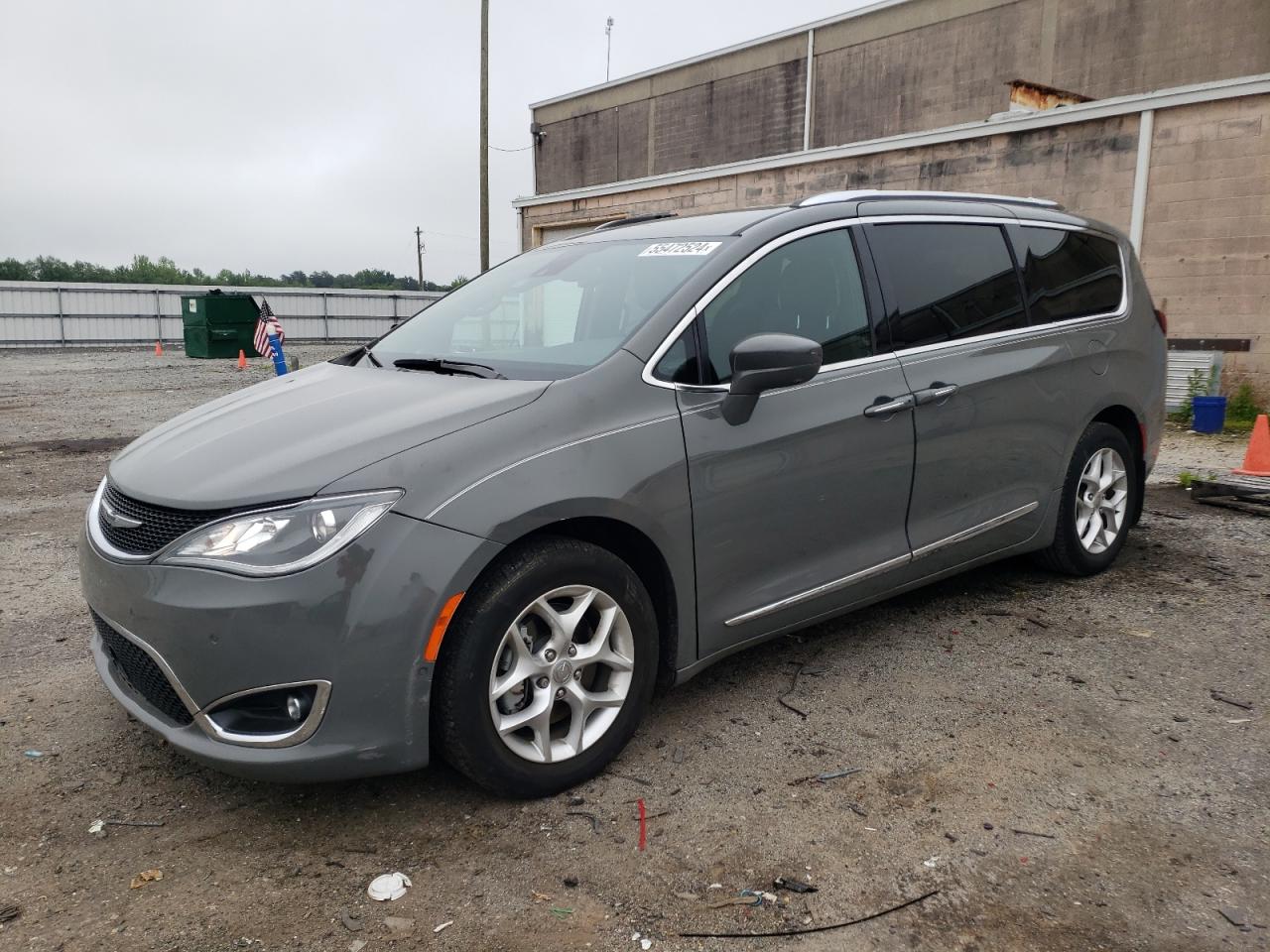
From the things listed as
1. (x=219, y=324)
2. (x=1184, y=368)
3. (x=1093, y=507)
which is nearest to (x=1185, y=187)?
(x=1184, y=368)

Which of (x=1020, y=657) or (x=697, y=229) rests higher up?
(x=697, y=229)

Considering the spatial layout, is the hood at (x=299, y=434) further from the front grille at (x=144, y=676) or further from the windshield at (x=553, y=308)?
the front grille at (x=144, y=676)

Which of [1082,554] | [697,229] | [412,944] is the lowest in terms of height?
[412,944]

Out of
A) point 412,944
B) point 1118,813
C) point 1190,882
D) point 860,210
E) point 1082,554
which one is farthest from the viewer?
point 1082,554

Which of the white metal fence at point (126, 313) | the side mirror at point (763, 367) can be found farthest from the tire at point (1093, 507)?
the white metal fence at point (126, 313)

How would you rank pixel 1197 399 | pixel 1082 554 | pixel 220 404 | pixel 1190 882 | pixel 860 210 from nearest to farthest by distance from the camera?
pixel 1190 882 → pixel 220 404 → pixel 860 210 → pixel 1082 554 → pixel 1197 399

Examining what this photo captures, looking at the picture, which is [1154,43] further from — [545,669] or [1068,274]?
[545,669]

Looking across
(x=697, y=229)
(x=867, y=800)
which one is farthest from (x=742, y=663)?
(x=697, y=229)

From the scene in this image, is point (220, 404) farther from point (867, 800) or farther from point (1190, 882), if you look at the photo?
point (1190, 882)

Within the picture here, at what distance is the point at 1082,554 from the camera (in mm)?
4719

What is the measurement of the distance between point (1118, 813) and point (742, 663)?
1.48m

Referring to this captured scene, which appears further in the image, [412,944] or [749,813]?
[749,813]

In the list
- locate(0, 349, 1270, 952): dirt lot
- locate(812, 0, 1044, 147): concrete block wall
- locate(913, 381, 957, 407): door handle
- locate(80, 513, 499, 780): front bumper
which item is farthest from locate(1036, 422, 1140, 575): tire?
locate(812, 0, 1044, 147): concrete block wall

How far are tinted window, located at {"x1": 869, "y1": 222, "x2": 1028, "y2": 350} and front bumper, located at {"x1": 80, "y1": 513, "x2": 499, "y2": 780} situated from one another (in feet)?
6.82
